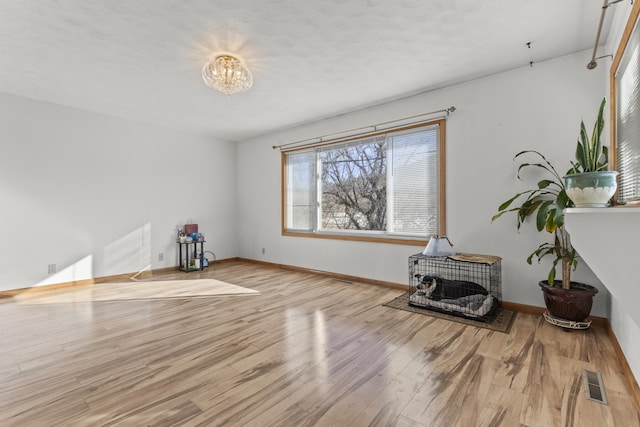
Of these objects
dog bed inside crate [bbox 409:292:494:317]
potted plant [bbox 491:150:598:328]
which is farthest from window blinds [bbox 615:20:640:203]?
dog bed inside crate [bbox 409:292:494:317]

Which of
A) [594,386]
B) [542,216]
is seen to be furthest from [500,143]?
[594,386]

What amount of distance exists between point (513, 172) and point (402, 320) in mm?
1983

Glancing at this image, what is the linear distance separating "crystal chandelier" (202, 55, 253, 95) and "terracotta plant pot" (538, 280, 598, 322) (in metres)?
3.54

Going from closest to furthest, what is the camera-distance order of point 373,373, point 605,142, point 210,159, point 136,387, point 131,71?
point 136,387, point 373,373, point 605,142, point 131,71, point 210,159

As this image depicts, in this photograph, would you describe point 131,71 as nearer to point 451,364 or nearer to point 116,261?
point 116,261

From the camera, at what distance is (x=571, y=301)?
2.59 m

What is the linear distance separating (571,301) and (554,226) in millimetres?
661

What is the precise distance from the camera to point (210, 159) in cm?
607

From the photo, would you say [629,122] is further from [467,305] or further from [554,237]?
[467,305]

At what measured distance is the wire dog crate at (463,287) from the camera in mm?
3008

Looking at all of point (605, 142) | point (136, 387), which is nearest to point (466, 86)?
point (605, 142)

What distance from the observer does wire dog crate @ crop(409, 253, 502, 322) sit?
301cm

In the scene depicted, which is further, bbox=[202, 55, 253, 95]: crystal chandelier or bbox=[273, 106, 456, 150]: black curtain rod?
bbox=[273, 106, 456, 150]: black curtain rod

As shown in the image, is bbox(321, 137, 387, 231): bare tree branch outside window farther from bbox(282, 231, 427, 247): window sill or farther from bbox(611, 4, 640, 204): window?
bbox(611, 4, 640, 204): window
